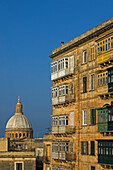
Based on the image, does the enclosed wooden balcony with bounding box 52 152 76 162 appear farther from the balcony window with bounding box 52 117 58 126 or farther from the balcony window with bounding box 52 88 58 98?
the balcony window with bounding box 52 88 58 98

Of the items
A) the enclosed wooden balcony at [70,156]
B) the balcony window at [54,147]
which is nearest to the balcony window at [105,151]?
the enclosed wooden balcony at [70,156]

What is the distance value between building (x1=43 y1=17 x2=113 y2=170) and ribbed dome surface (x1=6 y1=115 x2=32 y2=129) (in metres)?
93.1

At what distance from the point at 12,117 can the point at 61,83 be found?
104054 millimetres

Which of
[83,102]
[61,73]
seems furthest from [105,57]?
[61,73]

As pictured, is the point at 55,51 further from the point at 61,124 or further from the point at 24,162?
the point at 24,162

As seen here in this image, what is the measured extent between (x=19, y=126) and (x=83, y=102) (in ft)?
340

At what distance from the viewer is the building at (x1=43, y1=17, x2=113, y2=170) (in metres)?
38.2

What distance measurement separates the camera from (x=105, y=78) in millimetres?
38562

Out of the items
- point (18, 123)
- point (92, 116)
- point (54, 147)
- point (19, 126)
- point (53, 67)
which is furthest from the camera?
point (18, 123)

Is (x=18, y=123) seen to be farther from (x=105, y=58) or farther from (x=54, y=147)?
(x=105, y=58)

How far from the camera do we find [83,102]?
143 ft

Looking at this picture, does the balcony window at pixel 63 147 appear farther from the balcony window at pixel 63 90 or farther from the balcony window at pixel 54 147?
the balcony window at pixel 63 90

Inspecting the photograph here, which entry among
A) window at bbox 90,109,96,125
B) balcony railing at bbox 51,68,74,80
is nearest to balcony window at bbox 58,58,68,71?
balcony railing at bbox 51,68,74,80

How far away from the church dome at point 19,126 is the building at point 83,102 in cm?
9176
